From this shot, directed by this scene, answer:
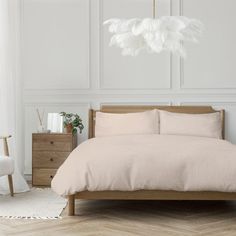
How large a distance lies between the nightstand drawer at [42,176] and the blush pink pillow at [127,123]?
74 cm

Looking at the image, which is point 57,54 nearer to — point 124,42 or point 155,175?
point 155,175

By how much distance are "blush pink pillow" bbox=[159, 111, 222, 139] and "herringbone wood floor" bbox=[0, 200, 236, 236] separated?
1101 millimetres

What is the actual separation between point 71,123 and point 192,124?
4.87 ft

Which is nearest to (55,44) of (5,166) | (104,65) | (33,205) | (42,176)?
(104,65)

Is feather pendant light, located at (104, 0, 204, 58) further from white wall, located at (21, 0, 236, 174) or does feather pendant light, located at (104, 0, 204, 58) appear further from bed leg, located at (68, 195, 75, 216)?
white wall, located at (21, 0, 236, 174)

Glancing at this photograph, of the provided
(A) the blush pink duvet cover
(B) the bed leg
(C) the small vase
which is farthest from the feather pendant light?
(C) the small vase

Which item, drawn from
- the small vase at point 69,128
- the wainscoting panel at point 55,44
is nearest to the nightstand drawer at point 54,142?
the small vase at point 69,128

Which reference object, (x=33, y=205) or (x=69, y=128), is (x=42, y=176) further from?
(x=33, y=205)

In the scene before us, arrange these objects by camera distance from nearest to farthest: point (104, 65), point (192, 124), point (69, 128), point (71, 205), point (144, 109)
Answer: point (71, 205) < point (192, 124) < point (69, 128) < point (144, 109) < point (104, 65)

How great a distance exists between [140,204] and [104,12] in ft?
8.95

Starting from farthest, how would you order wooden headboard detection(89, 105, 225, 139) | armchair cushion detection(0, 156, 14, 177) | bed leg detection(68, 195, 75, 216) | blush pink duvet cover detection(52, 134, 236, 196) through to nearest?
wooden headboard detection(89, 105, 225, 139), armchair cushion detection(0, 156, 14, 177), bed leg detection(68, 195, 75, 216), blush pink duvet cover detection(52, 134, 236, 196)

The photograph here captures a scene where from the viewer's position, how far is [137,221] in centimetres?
436

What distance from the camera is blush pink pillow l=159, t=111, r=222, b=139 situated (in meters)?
6.00

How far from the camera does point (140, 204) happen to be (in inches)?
199
